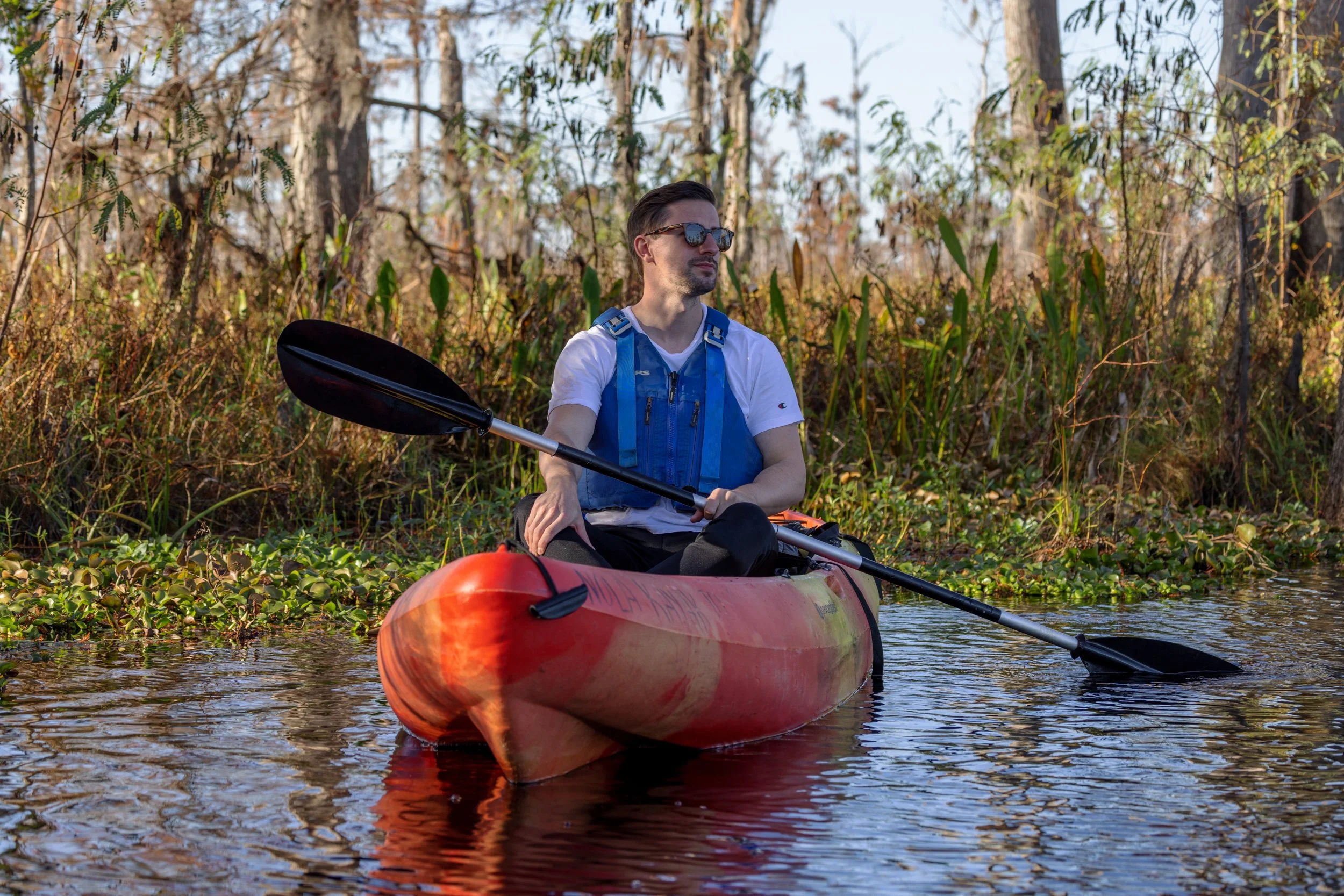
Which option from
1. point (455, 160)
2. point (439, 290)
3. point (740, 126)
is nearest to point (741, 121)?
point (740, 126)

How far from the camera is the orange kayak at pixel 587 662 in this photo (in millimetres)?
3342

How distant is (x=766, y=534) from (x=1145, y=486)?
17.5ft

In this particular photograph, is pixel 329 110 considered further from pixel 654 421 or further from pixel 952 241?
pixel 654 421

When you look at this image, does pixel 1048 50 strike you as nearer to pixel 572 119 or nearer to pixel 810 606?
pixel 572 119

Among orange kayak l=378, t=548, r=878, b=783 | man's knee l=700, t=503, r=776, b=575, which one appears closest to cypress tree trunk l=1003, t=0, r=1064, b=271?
man's knee l=700, t=503, r=776, b=575

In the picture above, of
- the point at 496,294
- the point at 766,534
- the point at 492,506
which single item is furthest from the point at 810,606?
the point at 496,294

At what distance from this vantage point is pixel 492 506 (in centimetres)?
789

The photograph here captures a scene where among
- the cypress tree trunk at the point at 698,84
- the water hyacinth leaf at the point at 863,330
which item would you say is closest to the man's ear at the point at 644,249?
the water hyacinth leaf at the point at 863,330

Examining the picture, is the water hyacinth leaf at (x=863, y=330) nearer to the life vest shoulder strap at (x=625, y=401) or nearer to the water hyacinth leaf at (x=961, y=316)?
the water hyacinth leaf at (x=961, y=316)

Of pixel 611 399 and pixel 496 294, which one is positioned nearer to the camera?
pixel 611 399

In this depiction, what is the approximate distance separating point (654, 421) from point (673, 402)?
0.26ft

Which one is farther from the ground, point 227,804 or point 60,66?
point 60,66

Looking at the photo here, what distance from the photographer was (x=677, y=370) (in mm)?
4656

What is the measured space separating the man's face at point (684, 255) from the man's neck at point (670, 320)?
0.10ft
